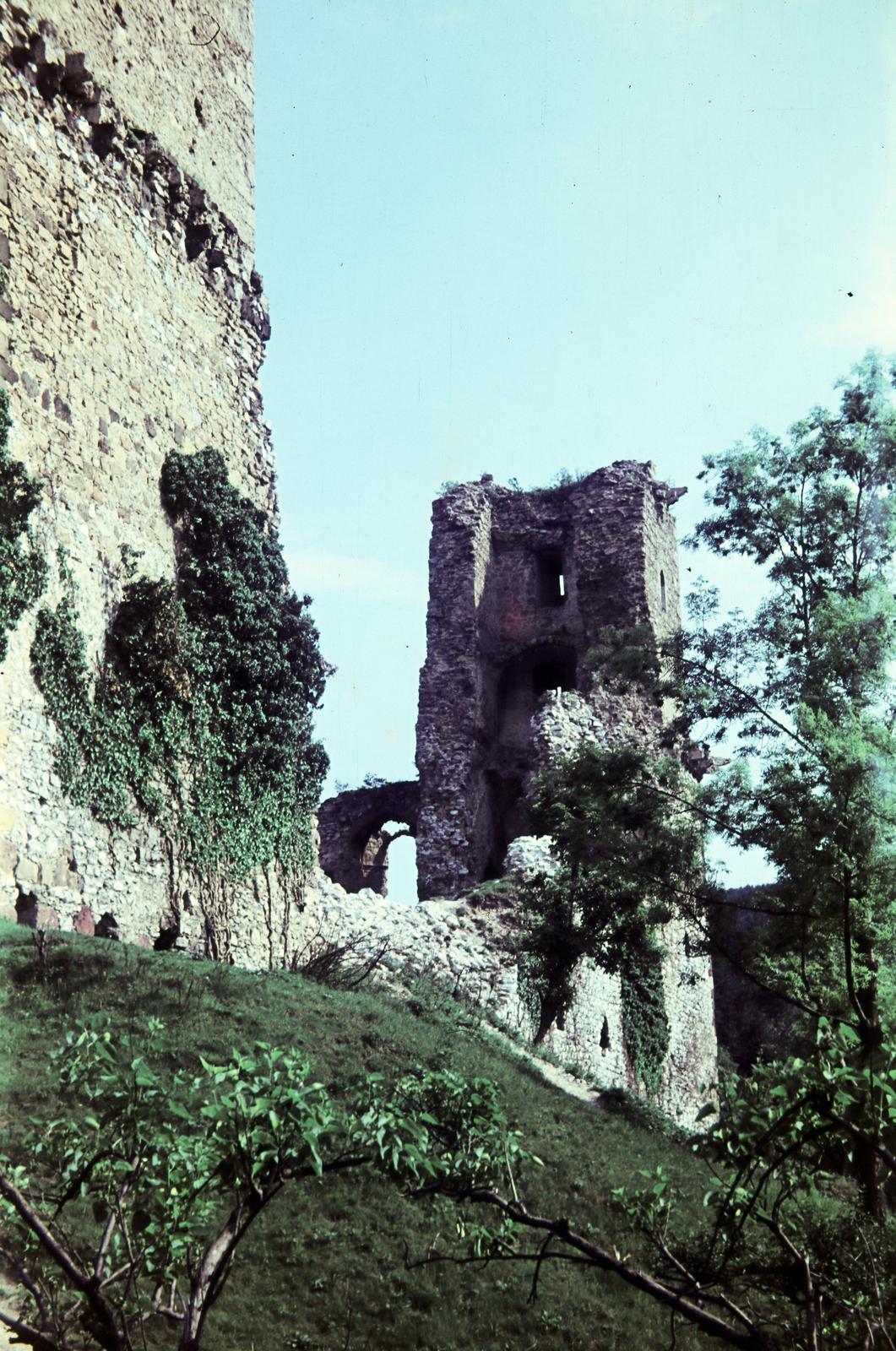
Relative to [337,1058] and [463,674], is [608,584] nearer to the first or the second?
[463,674]

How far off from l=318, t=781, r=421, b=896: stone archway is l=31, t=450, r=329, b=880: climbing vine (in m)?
12.4

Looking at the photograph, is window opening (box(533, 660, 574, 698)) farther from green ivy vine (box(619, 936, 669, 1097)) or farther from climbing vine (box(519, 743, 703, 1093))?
green ivy vine (box(619, 936, 669, 1097))

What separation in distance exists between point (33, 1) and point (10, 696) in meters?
6.75

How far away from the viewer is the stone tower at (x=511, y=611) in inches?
997

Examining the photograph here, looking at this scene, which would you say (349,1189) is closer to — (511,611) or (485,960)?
(485,960)

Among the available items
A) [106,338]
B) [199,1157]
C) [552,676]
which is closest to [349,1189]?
[199,1157]

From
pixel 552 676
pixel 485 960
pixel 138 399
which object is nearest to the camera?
pixel 138 399

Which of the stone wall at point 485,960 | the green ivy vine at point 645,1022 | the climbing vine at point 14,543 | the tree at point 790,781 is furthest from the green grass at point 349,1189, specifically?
the green ivy vine at point 645,1022

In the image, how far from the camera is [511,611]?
27.5m

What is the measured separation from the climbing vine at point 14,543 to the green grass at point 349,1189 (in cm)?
261

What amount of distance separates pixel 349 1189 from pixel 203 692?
5889 mm

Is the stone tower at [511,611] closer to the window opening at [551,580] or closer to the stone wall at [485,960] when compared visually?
the window opening at [551,580]

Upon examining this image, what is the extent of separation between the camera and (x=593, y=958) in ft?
58.6

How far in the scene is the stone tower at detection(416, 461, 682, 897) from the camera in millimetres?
25328
